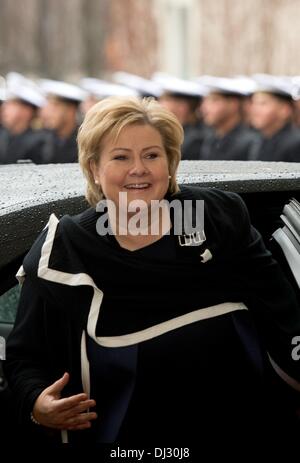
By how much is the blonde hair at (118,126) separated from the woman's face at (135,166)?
0.06 ft

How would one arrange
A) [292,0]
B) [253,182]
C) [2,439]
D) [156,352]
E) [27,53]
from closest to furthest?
[156,352], [2,439], [253,182], [292,0], [27,53]

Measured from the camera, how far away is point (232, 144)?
28.3 feet

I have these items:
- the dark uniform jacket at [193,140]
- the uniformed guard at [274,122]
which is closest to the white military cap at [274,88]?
the uniformed guard at [274,122]

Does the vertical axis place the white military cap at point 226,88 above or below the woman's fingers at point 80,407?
above

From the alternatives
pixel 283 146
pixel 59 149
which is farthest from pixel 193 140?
pixel 283 146

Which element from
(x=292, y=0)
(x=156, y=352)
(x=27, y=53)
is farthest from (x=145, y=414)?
(x=27, y=53)

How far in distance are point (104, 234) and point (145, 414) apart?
15.7 inches

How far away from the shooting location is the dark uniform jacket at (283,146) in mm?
7734

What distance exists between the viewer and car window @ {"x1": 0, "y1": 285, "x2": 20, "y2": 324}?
2.63 meters

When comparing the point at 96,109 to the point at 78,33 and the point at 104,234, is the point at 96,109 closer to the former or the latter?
the point at 104,234

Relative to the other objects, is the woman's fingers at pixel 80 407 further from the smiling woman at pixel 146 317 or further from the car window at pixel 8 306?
the car window at pixel 8 306

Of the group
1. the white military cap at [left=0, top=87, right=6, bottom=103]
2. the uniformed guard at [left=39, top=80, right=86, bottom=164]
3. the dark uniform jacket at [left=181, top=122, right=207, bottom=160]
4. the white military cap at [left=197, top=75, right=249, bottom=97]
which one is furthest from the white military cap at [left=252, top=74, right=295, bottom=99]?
the white military cap at [left=0, top=87, right=6, bottom=103]

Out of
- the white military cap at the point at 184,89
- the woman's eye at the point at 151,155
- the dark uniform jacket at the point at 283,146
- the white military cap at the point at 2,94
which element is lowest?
the woman's eye at the point at 151,155

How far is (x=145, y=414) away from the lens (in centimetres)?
225
